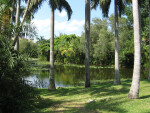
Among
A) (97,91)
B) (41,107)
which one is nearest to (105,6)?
(97,91)

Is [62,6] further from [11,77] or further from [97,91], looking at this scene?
[11,77]

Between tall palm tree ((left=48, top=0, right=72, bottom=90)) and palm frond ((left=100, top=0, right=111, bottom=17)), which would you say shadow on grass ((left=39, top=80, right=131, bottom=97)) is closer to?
tall palm tree ((left=48, top=0, right=72, bottom=90))

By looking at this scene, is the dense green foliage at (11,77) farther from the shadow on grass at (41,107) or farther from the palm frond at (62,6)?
the palm frond at (62,6)

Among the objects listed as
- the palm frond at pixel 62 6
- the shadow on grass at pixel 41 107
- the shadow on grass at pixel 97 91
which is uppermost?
the palm frond at pixel 62 6

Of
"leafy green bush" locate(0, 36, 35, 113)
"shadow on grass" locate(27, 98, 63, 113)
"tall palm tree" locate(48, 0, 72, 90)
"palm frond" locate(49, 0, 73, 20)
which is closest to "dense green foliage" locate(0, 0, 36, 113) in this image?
"leafy green bush" locate(0, 36, 35, 113)

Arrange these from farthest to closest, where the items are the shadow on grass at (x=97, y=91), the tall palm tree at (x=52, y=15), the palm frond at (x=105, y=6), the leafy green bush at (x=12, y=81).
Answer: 1. the palm frond at (x=105, y=6)
2. the tall palm tree at (x=52, y=15)
3. the shadow on grass at (x=97, y=91)
4. the leafy green bush at (x=12, y=81)

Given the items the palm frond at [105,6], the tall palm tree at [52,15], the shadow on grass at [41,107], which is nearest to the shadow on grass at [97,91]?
the tall palm tree at [52,15]

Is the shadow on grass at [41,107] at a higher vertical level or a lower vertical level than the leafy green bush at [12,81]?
lower

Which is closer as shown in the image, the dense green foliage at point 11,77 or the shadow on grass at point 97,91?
the dense green foliage at point 11,77

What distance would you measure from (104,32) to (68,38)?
1812 centimetres

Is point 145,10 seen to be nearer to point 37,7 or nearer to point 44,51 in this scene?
point 37,7

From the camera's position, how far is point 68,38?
50938 mm

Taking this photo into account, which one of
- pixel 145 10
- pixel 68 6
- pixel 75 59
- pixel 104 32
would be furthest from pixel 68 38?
pixel 68 6

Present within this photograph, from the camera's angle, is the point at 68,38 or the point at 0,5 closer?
the point at 0,5
